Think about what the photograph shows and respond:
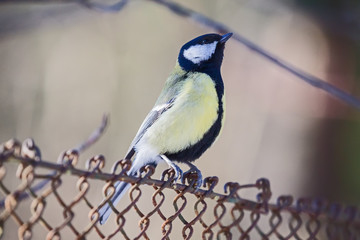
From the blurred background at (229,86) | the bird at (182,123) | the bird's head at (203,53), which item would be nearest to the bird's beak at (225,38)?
the bird's head at (203,53)

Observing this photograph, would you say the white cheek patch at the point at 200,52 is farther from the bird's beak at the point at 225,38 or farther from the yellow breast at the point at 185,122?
the yellow breast at the point at 185,122

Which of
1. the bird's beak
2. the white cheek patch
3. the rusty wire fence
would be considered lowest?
the rusty wire fence

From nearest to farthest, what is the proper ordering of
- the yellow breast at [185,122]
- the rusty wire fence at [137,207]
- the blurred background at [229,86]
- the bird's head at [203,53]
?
the rusty wire fence at [137,207], the yellow breast at [185,122], the bird's head at [203,53], the blurred background at [229,86]

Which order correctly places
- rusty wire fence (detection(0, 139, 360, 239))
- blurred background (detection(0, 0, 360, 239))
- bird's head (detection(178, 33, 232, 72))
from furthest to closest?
blurred background (detection(0, 0, 360, 239))
bird's head (detection(178, 33, 232, 72))
rusty wire fence (detection(0, 139, 360, 239))

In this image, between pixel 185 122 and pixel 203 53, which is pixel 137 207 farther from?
pixel 203 53

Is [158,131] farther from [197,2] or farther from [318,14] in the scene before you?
[197,2]

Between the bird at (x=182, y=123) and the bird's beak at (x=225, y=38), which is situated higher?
the bird's beak at (x=225, y=38)

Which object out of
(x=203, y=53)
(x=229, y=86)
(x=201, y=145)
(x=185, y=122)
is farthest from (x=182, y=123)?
(x=229, y=86)

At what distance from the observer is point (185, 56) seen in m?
3.04

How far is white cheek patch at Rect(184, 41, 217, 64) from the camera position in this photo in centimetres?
298

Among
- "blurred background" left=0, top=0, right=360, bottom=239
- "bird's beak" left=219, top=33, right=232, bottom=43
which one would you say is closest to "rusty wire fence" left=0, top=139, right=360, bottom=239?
"blurred background" left=0, top=0, right=360, bottom=239

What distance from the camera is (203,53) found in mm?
3000

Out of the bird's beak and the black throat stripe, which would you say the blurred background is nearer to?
the bird's beak

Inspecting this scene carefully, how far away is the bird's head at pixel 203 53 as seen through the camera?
9.62 feet
